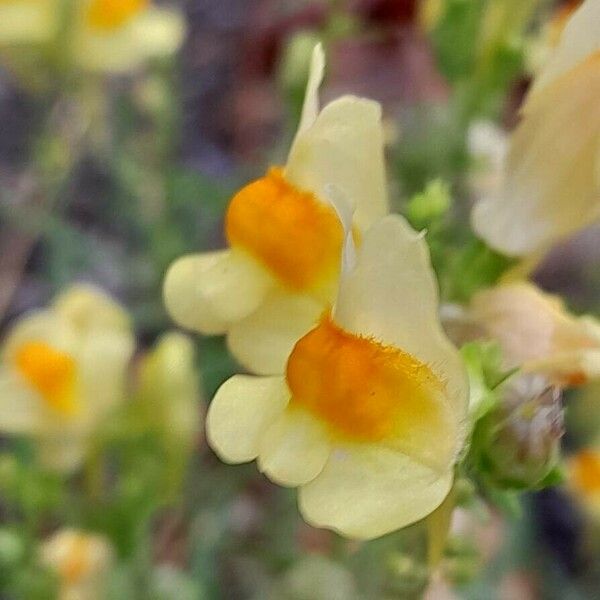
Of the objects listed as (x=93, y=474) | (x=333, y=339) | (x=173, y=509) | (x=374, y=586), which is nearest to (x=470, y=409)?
(x=333, y=339)

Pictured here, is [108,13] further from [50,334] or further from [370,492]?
[370,492]

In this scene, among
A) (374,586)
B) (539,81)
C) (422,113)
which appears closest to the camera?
(539,81)

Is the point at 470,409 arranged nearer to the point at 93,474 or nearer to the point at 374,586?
the point at 374,586

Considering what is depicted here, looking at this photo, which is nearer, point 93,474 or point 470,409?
point 470,409

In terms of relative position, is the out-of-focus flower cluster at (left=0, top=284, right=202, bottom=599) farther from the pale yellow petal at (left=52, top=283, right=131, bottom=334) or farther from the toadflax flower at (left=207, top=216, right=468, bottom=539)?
the toadflax flower at (left=207, top=216, right=468, bottom=539)

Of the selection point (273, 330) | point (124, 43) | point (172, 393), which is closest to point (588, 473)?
point (172, 393)

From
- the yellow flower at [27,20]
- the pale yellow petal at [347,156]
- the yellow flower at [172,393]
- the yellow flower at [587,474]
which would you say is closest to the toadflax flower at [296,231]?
the pale yellow petal at [347,156]
